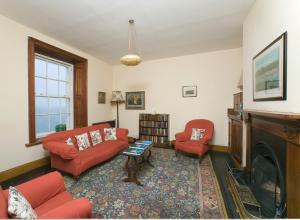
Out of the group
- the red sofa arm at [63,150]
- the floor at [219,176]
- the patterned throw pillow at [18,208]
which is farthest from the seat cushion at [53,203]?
the floor at [219,176]

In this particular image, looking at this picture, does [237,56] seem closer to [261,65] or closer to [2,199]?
[261,65]

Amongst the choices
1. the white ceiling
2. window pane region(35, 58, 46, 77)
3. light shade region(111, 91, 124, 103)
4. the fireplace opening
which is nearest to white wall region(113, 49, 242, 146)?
light shade region(111, 91, 124, 103)

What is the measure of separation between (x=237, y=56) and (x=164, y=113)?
96.8 inches

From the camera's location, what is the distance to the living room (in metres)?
1.57

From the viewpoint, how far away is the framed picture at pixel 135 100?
4.93m

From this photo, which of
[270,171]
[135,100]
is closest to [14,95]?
[135,100]

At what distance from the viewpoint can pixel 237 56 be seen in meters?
3.78

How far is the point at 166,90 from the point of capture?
461 centimetres

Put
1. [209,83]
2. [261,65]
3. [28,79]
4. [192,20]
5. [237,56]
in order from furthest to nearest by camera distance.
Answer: [209,83] < [237,56] < [28,79] < [192,20] < [261,65]

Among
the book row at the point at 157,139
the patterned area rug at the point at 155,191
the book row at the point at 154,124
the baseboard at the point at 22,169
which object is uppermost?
the book row at the point at 154,124

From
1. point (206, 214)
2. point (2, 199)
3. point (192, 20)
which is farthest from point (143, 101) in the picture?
point (2, 199)

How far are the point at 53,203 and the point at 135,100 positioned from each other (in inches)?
151

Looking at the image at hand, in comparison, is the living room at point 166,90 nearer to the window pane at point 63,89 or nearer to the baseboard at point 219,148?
the baseboard at point 219,148

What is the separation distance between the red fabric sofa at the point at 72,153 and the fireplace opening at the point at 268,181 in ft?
8.18
